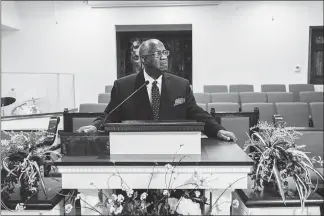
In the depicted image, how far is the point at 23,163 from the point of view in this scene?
1.40m

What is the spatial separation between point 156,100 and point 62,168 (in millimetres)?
711

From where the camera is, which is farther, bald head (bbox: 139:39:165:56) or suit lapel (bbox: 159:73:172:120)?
suit lapel (bbox: 159:73:172:120)

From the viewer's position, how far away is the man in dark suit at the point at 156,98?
1.63 meters

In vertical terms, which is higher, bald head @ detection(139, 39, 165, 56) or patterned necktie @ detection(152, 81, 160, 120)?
bald head @ detection(139, 39, 165, 56)

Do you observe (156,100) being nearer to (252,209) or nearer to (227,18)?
(252,209)

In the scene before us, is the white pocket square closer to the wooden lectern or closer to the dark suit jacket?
the dark suit jacket

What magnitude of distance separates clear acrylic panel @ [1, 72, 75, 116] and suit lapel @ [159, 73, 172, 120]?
3895 millimetres

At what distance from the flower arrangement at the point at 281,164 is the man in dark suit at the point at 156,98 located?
18cm

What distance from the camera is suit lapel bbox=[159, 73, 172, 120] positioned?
5.89 feet

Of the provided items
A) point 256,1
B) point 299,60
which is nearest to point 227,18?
point 256,1

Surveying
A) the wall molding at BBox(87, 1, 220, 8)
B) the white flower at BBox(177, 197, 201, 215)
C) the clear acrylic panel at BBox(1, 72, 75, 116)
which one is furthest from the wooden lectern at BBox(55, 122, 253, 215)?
the wall molding at BBox(87, 1, 220, 8)

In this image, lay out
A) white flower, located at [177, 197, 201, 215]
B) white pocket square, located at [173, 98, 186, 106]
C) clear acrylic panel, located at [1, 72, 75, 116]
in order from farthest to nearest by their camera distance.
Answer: clear acrylic panel, located at [1, 72, 75, 116]
white pocket square, located at [173, 98, 186, 106]
white flower, located at [177, 197, 201, 215]

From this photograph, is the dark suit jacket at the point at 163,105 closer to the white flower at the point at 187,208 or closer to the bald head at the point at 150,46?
the bald head at the point at 150,46

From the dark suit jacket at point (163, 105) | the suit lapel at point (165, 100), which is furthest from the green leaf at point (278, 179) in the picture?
the suit lapel at point (165, 100)
